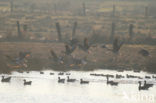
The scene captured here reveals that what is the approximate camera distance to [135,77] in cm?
3400

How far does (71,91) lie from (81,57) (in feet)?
41.4

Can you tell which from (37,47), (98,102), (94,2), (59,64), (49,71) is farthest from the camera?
(94,2)

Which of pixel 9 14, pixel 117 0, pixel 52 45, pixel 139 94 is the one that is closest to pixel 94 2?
pixel 117 0

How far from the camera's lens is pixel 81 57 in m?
42.3

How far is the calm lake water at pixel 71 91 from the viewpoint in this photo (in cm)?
2795

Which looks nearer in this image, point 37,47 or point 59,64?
point 59,64

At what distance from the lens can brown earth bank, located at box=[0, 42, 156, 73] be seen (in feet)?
124

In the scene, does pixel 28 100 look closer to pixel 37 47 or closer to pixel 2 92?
pixel 2 92

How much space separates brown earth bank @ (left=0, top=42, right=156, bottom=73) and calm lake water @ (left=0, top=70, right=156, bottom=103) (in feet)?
12.2

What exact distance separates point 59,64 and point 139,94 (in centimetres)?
1069

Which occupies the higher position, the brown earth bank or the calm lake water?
the brown earth bank

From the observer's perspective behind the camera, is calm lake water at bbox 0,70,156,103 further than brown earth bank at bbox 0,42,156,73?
No

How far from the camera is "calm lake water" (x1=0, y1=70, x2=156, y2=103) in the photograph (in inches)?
1101

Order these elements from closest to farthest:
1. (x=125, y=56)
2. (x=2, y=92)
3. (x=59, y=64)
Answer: (x=2, y=92), (x=59, y=64), (x=125, y=56)
